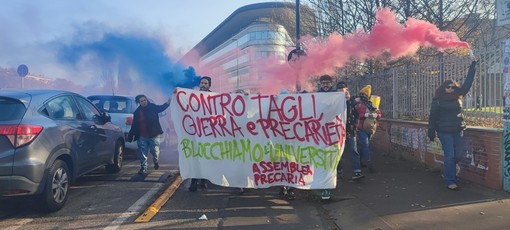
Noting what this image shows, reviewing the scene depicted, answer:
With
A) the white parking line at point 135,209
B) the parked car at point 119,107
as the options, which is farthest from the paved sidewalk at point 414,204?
the parked car at point 119,107

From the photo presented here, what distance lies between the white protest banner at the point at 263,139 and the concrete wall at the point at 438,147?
218cm

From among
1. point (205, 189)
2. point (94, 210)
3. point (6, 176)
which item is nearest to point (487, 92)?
point (205, 189)

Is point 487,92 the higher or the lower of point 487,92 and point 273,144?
the higher

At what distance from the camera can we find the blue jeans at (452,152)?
661 centimetres

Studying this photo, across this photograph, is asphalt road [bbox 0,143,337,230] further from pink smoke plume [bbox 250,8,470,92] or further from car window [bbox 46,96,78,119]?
pink smoke plume [bbox 250,8,470,92]

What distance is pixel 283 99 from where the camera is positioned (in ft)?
20.6

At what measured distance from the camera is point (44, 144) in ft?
17.8

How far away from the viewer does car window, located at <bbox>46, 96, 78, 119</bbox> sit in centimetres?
608

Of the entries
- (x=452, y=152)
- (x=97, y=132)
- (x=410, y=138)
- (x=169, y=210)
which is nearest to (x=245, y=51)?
(x=410, y=138)

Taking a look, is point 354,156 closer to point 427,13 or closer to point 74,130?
point 74,130

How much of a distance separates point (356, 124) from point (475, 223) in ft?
9.73

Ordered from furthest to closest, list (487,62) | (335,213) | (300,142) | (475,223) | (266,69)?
(266,69) → (487,62) → (300,142) → (335,213) → (475,223)

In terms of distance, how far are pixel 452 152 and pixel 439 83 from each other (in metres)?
1.84

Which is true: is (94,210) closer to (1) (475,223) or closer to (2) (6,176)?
(2) (6,176)
